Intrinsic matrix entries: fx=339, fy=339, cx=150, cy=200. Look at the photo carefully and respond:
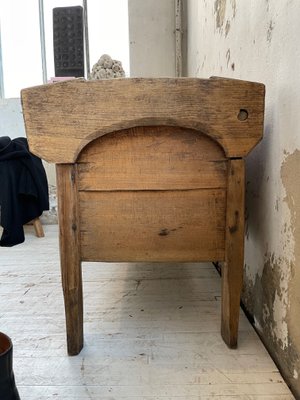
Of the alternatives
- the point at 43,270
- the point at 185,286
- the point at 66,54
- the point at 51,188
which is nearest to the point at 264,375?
the point at 185,286

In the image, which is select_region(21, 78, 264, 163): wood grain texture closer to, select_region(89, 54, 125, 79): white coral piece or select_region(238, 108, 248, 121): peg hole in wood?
select_region(238, 108, 248, 121): peg hole in wood

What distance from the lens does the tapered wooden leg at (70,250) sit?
0.79 meters

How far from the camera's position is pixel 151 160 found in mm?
795

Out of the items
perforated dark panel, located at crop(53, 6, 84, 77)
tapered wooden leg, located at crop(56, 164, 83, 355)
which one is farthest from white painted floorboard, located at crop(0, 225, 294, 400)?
perforated dark panel, located at crop(53, 6, 84, 77)

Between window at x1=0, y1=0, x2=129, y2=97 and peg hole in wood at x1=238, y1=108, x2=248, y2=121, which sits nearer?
peg hole in wood at x1=238, y1=108, x2=248, y2=121

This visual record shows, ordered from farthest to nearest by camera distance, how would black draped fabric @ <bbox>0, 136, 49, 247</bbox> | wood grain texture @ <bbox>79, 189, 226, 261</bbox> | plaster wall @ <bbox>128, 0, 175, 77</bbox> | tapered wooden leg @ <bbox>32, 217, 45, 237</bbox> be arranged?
plaster wall @ <bbox>128, 0, 175, 77</bbox>, tapered wooden leg @ <bbox>32, 217, 45, 237</bbox>, black draped fabric @ <bbox>0, 136, 49, 247</bbox>, wood grain texture @ <bbox>79, 189, 226, 261</bbox>

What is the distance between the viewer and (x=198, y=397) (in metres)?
0.68

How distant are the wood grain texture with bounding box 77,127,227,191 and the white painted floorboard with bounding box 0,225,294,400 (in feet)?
1.36

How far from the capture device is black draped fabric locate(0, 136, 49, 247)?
194 cm

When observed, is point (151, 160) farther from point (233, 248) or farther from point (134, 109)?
point (233, 248)

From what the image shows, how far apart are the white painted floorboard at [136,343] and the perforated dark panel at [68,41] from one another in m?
1.73

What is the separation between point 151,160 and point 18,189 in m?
1.43

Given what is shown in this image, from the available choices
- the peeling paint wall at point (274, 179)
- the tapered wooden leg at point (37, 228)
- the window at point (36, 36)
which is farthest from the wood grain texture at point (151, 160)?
the window at point (36, 36)

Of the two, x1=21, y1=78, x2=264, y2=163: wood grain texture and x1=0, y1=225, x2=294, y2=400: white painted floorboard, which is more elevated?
x1=21, y1=78, x2=264, y2=163: wood grain texture
